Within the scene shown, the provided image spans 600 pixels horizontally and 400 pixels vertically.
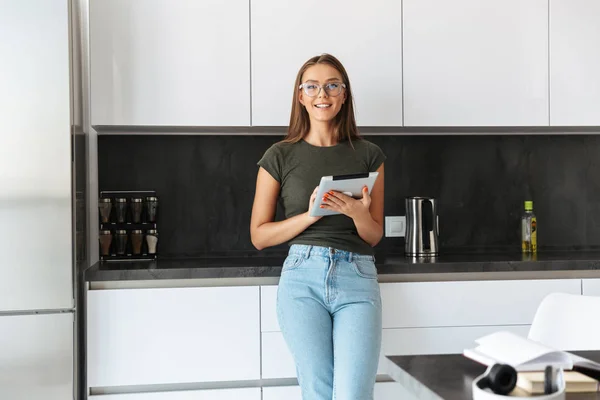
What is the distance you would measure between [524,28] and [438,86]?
1.46ft

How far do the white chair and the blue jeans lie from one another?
0.53m

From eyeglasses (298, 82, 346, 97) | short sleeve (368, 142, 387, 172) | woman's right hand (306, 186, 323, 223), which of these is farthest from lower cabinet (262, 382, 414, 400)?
eyeglasses (298, 82, 346, 97)

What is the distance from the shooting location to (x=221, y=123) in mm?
2846

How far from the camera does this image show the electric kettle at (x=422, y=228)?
3.03m

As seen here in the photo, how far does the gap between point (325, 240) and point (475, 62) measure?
113 centimetres

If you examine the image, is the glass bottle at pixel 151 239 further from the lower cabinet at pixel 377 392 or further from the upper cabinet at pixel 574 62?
the upper cabinet at pixel 574 62

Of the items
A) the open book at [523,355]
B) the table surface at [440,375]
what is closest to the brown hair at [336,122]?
the table surface at [440,375]

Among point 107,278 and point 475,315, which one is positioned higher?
point 107,278

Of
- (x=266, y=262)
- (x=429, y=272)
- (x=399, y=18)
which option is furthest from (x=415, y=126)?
(x=266, y=262)

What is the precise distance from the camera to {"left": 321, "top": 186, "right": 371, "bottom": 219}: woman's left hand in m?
2.30

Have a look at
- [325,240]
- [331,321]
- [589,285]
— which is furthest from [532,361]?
[589,285]

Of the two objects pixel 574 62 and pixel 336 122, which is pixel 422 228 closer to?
pixel 336 122

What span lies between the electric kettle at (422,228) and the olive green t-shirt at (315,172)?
600 millimetres

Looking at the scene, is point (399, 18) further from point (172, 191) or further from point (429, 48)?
point (172, 191)
